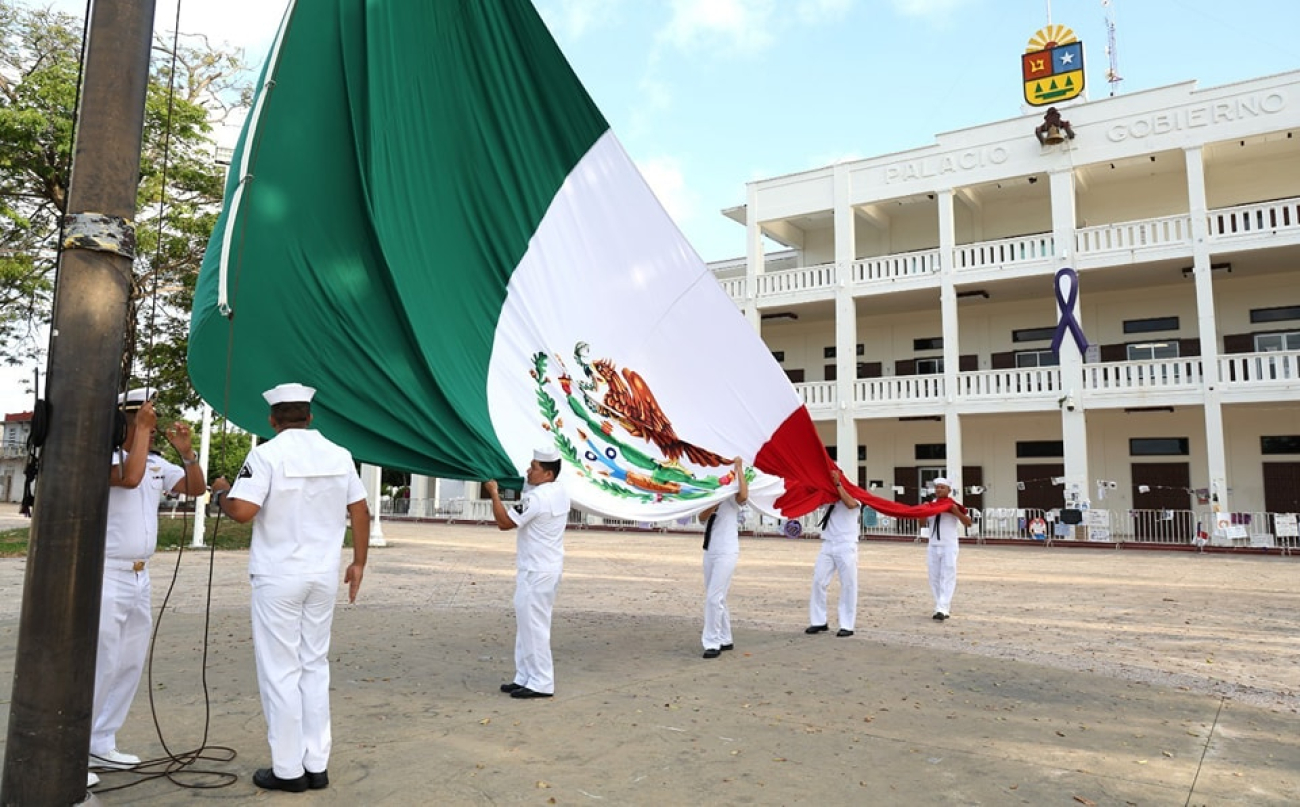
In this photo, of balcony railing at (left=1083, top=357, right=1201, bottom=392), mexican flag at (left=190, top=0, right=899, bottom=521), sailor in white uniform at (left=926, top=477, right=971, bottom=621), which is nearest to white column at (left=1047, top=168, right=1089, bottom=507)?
balcony railing at (left=1083, top=357, right=1201, bottom=392)

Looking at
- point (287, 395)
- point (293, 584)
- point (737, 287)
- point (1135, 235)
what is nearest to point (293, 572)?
point (293, 584)

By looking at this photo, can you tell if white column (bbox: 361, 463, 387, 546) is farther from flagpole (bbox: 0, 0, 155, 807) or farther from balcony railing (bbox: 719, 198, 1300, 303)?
flagpole (bbox: 0, 0, 155, 807)

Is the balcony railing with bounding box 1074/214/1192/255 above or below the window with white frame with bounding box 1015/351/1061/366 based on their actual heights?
above

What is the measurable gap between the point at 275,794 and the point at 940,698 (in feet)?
14.3

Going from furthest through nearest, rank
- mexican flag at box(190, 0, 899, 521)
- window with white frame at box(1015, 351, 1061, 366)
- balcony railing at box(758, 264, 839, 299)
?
balcony railing at box(758, 264, 839, 299) < window with white frame at box(1015, 351, 1061, 366) < mexican flag at box(190, 0, 899, 521)

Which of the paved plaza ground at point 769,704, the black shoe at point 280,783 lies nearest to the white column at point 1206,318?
the paved plaza ground at point 769,704

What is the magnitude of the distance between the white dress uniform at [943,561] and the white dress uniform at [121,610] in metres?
8.16

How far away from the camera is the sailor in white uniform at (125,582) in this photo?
4.11m

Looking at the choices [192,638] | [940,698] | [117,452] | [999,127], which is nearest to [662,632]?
[940,698]

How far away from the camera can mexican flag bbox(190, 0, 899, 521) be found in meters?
4.73

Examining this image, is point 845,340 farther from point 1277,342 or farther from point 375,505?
point 375,505

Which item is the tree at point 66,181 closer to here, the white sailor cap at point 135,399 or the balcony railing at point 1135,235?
the white sailor cap at point 135,399

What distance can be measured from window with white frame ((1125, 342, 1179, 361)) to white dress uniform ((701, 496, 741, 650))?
2232 cm

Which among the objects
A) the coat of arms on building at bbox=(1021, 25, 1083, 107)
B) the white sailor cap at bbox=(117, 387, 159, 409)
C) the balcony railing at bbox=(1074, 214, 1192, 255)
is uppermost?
the coat of arms on building at bbox=(1021, 25, 1083, 107)
